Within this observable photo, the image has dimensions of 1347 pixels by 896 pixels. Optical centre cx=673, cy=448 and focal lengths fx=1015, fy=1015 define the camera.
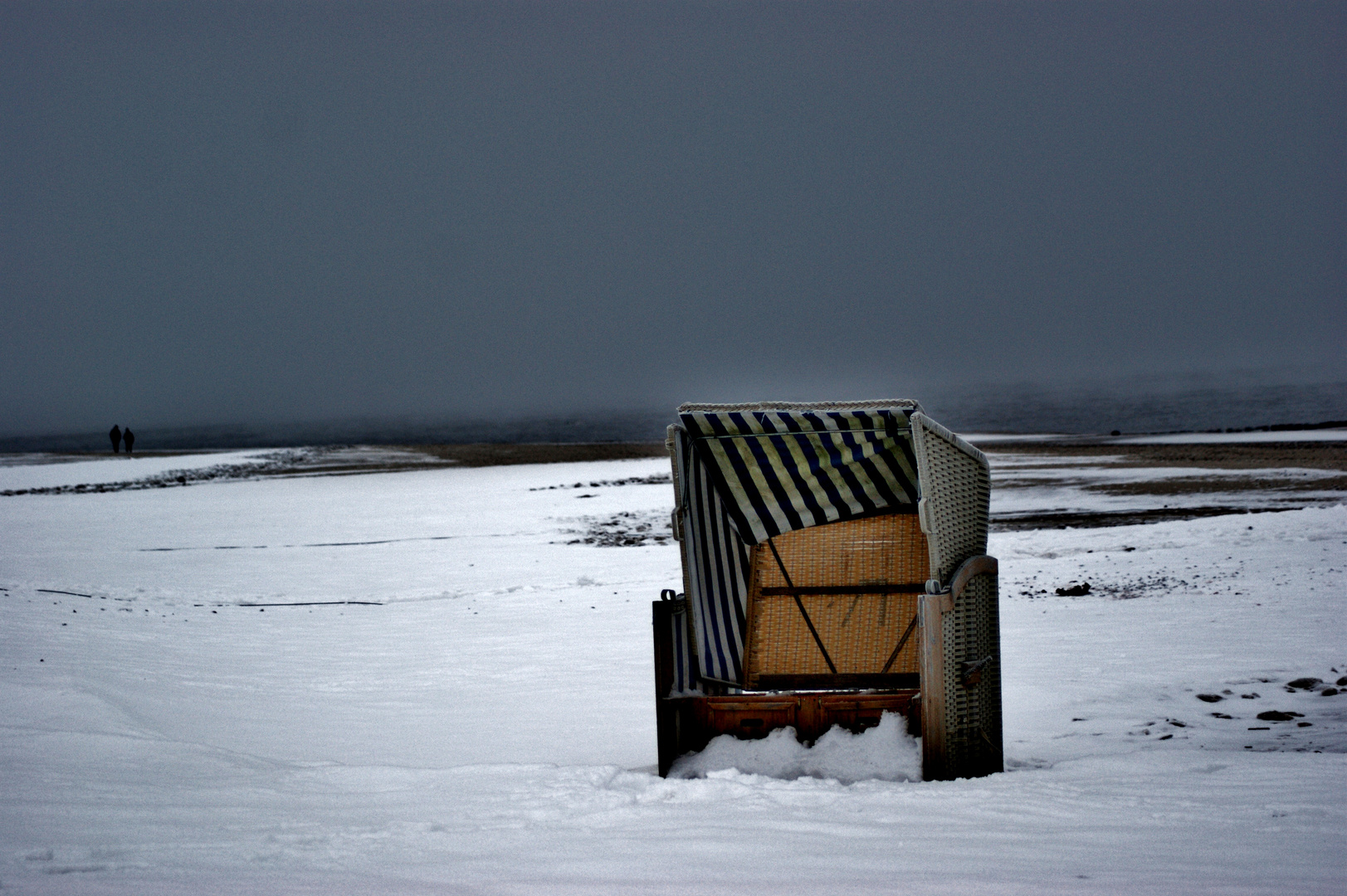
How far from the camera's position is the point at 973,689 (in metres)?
5.18

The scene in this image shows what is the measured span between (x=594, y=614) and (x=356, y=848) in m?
6.44

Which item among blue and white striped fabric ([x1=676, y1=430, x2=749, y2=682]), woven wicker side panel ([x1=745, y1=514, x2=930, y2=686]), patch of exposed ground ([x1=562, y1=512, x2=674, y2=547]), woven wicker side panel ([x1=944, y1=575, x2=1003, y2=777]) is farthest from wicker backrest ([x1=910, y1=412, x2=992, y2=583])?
patch of exposed ground ([x1=562, y1=512, x2=674, y2=547])

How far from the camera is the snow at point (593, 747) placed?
12.5 ft

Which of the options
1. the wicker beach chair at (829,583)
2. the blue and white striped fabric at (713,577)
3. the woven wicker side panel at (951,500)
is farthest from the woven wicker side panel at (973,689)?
the blue and white striped fabric at (713,577)

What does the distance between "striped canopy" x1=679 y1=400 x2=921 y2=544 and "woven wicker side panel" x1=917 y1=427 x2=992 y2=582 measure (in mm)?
393

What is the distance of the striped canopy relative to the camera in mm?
5641

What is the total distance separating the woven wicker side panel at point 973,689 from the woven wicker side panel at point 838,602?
0.75 m

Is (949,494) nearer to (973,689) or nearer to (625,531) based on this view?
(973,689)

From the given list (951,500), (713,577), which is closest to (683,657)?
(713,577)

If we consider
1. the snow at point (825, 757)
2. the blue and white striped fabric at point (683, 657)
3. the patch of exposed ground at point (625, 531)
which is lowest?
the snow at point (825, 757)

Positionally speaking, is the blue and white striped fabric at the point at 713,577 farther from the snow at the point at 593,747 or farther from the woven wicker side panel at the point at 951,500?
the woven wicker side panel at the point at 951,500

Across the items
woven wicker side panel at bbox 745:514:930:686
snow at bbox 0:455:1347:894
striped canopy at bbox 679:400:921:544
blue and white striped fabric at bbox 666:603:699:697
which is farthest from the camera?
woven wicker side panel at bbox 745:514:930:686

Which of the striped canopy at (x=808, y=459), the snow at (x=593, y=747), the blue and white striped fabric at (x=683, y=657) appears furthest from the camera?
the blue and white striped fabric at (x=683, y=657)

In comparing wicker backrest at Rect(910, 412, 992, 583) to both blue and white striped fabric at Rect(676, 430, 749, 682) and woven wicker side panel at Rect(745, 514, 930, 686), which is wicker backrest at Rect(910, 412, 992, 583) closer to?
woven wicker side panel at Rect(745, 514, 930, 686)
